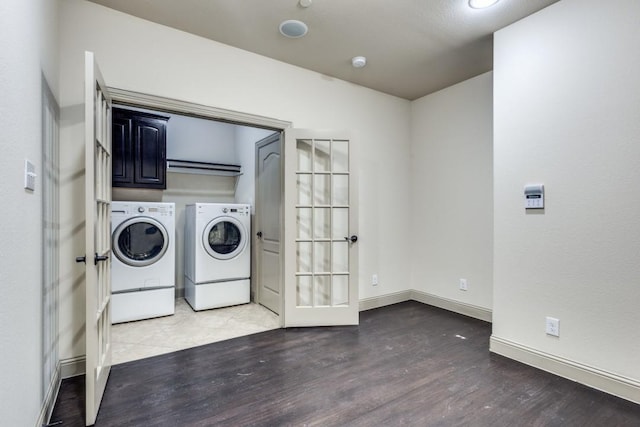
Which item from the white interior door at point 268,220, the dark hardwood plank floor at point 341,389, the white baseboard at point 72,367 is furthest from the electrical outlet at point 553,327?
the white baseboard at point 72,367

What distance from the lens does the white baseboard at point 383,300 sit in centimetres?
386

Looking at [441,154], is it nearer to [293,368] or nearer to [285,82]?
[285,82]

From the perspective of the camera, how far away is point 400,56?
311 centimetres

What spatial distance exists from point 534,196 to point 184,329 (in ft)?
11.0

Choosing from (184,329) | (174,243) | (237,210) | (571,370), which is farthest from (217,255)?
(571,370)

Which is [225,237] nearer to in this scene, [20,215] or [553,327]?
[20,215]

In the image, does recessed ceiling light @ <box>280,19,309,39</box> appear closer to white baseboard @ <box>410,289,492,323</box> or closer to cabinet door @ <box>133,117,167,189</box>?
cabinet door @ <box>133,117,167,189</box>

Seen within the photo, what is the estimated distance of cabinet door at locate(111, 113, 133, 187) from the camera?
11.9ft

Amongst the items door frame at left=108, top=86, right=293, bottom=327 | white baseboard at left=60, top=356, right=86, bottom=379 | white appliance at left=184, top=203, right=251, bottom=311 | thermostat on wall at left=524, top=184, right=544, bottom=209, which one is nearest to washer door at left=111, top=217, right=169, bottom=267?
white appliance at left=184, top=203, right=251, bottom=311

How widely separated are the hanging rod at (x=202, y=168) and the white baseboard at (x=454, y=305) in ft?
10.2

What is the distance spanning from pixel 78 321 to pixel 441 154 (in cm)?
389

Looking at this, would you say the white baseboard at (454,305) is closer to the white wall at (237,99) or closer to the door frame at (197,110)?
the white wall at (237,99)

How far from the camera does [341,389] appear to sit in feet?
6.93

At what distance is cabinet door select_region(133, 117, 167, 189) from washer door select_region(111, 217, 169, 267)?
1.82ft
